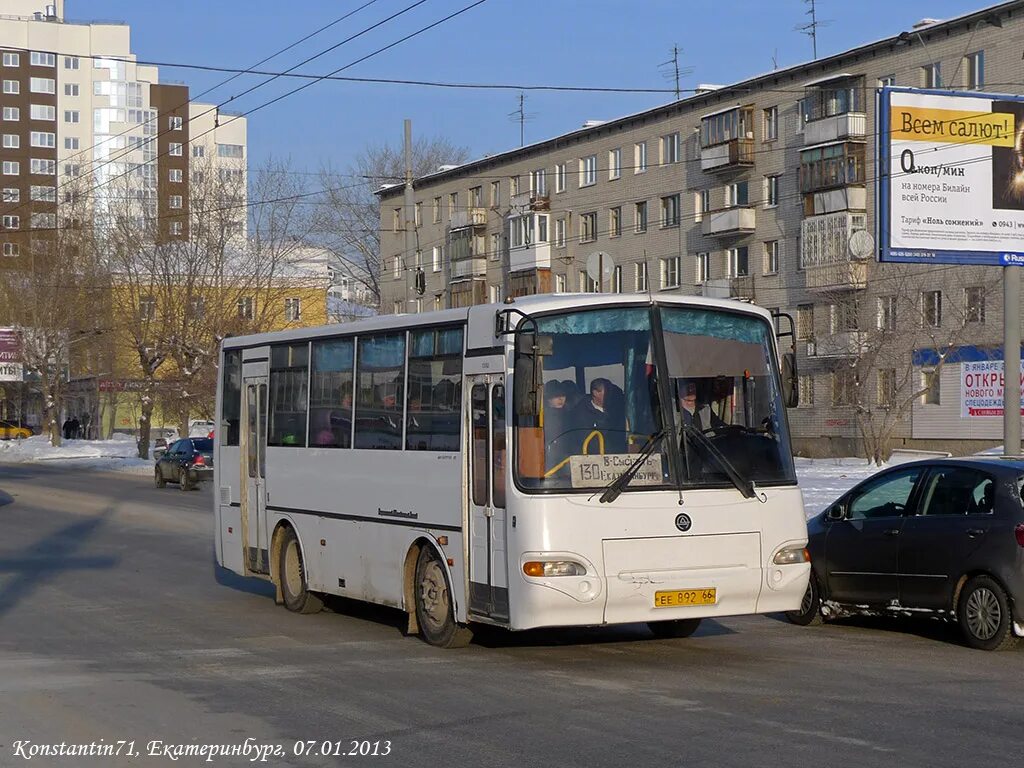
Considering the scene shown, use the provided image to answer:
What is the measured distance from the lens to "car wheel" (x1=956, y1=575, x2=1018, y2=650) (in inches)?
440

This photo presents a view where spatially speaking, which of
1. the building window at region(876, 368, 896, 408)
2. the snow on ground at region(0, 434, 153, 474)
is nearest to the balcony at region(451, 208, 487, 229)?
the snow on ground at region(0, 434, 153, 474)

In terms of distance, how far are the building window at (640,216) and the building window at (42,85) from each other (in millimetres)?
83754

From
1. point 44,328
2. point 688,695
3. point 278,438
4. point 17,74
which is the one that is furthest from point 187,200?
point 17,74

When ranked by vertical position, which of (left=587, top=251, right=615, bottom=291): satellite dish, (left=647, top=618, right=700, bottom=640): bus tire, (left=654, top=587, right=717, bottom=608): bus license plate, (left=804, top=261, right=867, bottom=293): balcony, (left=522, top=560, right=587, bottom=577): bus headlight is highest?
(left=804, top=261, right=867, bottom=293): balcony

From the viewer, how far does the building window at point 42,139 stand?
13600 cm

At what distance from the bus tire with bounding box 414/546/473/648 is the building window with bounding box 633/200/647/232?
57.6m

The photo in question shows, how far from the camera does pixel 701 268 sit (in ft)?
215

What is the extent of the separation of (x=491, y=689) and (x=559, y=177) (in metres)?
65.7

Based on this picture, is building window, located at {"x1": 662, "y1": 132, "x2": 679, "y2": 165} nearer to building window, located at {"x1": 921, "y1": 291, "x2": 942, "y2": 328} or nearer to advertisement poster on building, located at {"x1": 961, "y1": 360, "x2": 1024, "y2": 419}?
building window, located at {"x1": 921, "y1": 291, "x2": 942, "y2": 328}

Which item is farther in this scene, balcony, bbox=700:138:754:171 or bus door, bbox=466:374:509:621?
balcony, bbox=700:138:754:171

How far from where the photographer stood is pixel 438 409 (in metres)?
11.9

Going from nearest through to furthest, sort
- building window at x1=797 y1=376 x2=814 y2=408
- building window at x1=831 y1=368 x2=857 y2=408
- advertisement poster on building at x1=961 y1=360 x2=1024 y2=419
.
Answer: advertisement poster on building at x1=961 y1=360 x2=1024 y2=419
building window at x1=831 y1=368 x2=857 y2=408
building window at x1=797 y1=376 x2=814 y2=408

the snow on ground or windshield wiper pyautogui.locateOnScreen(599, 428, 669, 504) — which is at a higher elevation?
windshield wiper pyautogui.locateOnScreen(599, 428, 669, 504)

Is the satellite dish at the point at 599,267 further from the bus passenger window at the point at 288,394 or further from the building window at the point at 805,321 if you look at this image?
the building window at the point at 805,321
